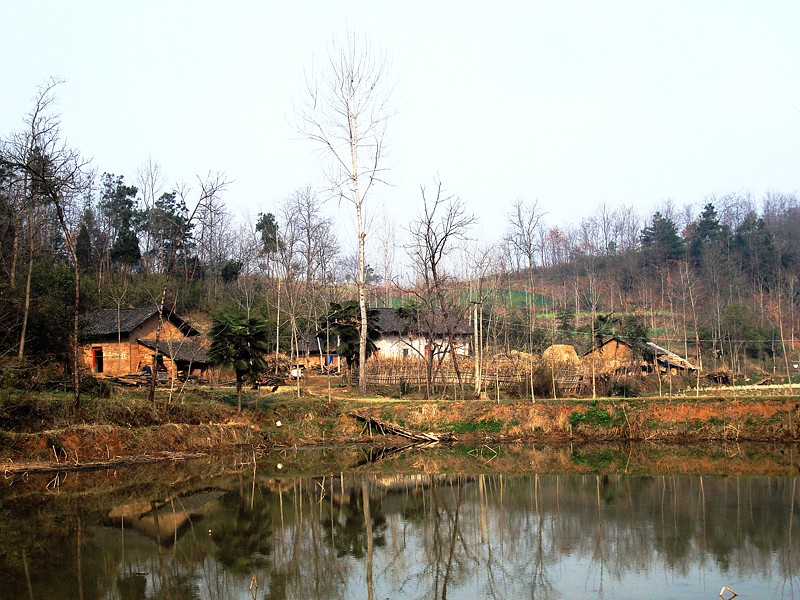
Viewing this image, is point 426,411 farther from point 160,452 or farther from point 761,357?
point 761,357

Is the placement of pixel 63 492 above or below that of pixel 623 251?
below

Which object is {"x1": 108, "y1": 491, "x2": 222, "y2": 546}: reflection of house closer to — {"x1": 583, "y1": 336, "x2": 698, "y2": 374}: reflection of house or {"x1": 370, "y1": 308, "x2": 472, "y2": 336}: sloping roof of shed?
{"x1": 583, "y1": 336, "x2": 698, "y2": 374}: reflection of house

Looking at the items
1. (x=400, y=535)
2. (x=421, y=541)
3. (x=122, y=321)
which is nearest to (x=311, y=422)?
(x=400, y=535)

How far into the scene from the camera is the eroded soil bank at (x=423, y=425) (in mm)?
23391

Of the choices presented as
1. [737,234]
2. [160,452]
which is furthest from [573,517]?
[737,234]

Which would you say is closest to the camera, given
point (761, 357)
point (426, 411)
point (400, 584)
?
point (400, 584)

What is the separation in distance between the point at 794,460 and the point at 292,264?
3748cm

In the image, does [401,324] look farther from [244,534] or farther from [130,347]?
[244,534]

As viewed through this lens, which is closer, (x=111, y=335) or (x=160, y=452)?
Answer: (x=160, y=452)

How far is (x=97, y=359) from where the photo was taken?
4122 centimetres

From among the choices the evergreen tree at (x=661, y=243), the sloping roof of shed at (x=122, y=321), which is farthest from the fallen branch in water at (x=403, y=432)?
the evergreen tree at (x=661, y=243)

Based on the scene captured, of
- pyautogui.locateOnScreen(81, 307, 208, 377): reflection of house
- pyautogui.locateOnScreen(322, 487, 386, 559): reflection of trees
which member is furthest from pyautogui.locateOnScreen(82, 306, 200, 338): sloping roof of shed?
pyautogui.locateOnScreen(322, 487, 386, 559): reflection of trees

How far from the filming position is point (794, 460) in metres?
21.6

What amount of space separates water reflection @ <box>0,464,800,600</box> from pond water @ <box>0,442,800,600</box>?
0.04m
